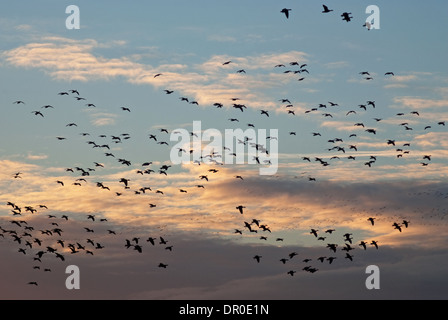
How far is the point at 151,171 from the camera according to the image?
121000 mm

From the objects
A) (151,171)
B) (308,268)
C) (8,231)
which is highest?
(151,171)

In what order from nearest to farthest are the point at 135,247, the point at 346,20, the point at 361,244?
the point at 346,20
the point at 361,244
the point at 135,247

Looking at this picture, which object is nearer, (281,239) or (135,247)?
(135,247)

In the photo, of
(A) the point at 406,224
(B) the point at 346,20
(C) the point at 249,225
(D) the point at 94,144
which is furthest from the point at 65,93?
(A) the point at 406,224

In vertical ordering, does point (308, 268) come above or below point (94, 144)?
below

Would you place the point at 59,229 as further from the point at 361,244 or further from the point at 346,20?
the point at 346,20

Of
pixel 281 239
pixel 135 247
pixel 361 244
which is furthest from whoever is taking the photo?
pixel 281 239

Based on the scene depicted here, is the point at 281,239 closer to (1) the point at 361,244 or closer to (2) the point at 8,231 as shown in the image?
(1) the point at 361,244

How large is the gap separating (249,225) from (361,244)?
16026 mm

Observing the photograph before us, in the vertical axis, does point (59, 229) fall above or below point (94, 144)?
below

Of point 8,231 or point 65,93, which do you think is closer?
point 65,93

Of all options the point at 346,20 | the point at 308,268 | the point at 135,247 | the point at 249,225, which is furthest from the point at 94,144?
the point at 346,20

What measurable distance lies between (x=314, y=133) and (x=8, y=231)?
51.4 metres

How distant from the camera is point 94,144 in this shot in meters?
116
